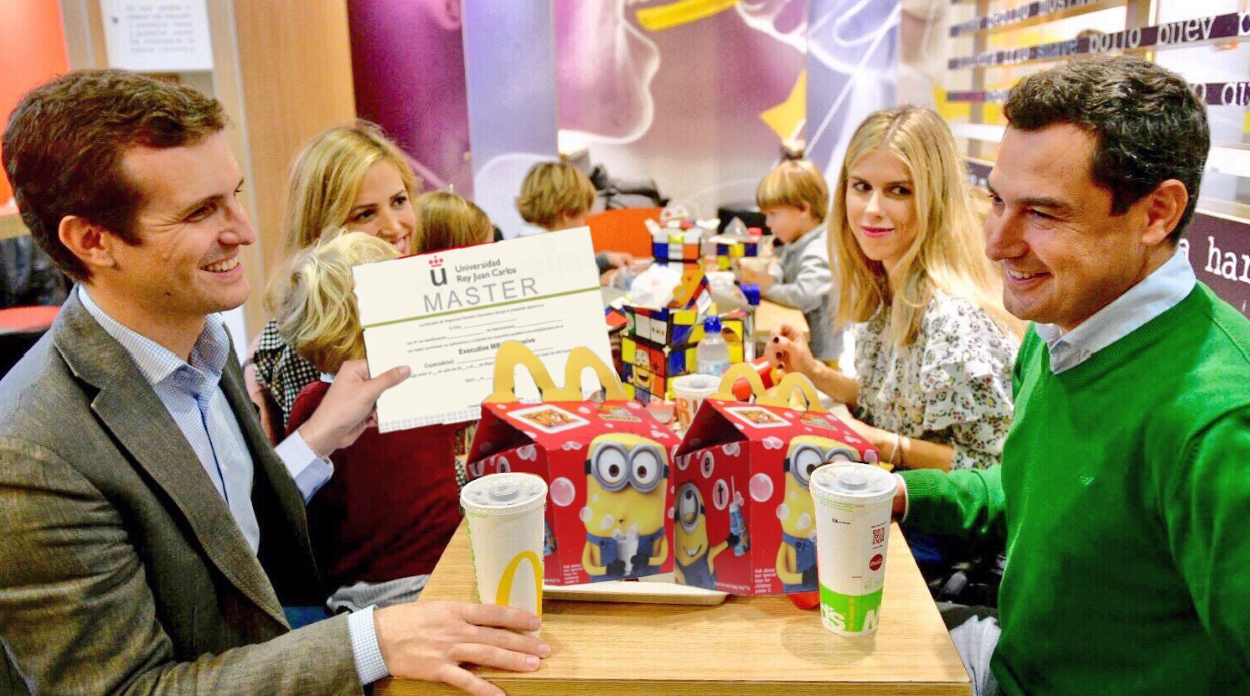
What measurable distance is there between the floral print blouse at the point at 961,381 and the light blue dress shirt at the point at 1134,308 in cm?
79

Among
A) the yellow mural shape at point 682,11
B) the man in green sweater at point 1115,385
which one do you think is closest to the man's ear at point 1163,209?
the man in green sweater at point 1115,385

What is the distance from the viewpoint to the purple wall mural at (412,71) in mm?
6605

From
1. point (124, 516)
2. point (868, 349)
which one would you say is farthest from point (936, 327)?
point (124, 516)

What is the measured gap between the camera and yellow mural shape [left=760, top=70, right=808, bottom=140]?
7125 millimetres

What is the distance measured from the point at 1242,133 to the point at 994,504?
153cm

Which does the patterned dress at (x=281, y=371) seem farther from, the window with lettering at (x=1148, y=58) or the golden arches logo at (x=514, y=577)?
the window with lettering at (x=1148, y=58)

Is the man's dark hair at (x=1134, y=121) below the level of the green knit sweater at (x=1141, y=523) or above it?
above

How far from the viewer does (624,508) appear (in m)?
1.30

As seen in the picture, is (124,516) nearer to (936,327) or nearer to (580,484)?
(580,484)

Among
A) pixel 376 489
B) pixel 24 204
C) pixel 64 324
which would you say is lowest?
pixel 376 489

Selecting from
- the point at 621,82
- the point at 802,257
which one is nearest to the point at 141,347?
the point at 802,257

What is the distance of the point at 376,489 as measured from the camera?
2.06 meters

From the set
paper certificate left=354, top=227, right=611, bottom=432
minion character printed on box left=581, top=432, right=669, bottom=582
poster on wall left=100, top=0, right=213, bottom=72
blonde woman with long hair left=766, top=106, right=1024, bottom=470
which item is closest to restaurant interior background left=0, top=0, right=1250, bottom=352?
poster on wall left=100, top=0, right=213, bottom=72

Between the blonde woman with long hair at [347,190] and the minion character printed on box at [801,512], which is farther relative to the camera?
the blonde woman with long hair at [347,190]
